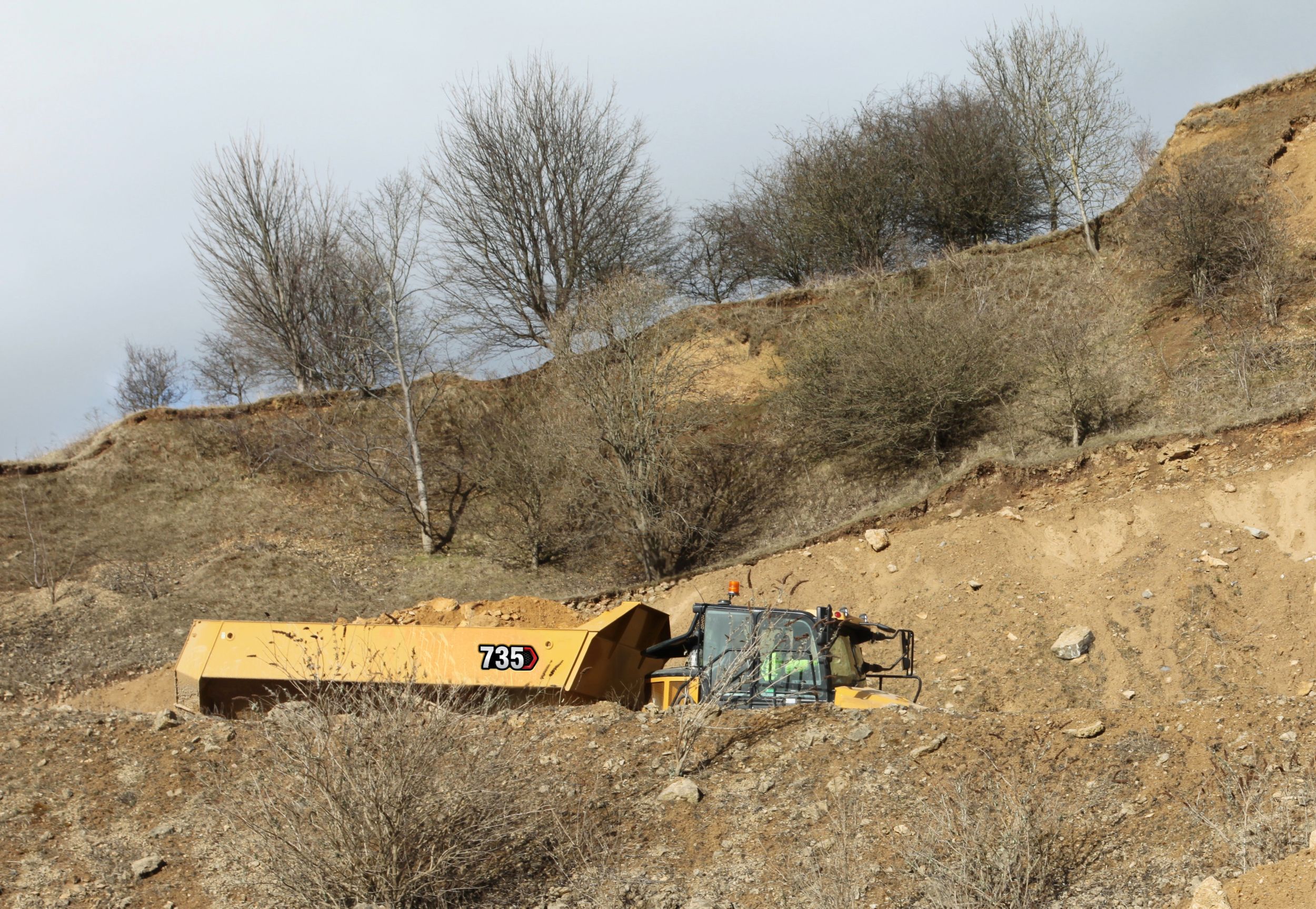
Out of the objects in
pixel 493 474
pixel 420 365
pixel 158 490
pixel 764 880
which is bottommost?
pixel 764 880

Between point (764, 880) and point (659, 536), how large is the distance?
47.1 ft

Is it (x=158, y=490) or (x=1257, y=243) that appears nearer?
(x=1257, y=243)

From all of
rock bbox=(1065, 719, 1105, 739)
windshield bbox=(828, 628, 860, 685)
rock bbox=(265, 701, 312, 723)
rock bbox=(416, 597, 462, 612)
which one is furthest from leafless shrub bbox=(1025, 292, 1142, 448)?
rock bbox=(265, 701, 312, 723)

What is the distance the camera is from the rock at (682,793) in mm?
6422

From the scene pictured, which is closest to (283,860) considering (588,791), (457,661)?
(588,791)

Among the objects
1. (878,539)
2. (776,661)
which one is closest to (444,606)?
(776,661)

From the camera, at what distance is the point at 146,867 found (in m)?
5.75

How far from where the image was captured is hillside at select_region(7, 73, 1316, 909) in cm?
573

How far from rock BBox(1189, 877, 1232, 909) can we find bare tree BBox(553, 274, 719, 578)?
1539 cm

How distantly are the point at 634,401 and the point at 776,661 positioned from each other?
1157 centimetres

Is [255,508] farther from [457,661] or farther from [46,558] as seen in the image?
[457,661]

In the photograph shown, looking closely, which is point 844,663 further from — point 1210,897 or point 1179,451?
point 1179,451

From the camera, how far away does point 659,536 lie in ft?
64.8

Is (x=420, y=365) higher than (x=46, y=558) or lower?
higher
